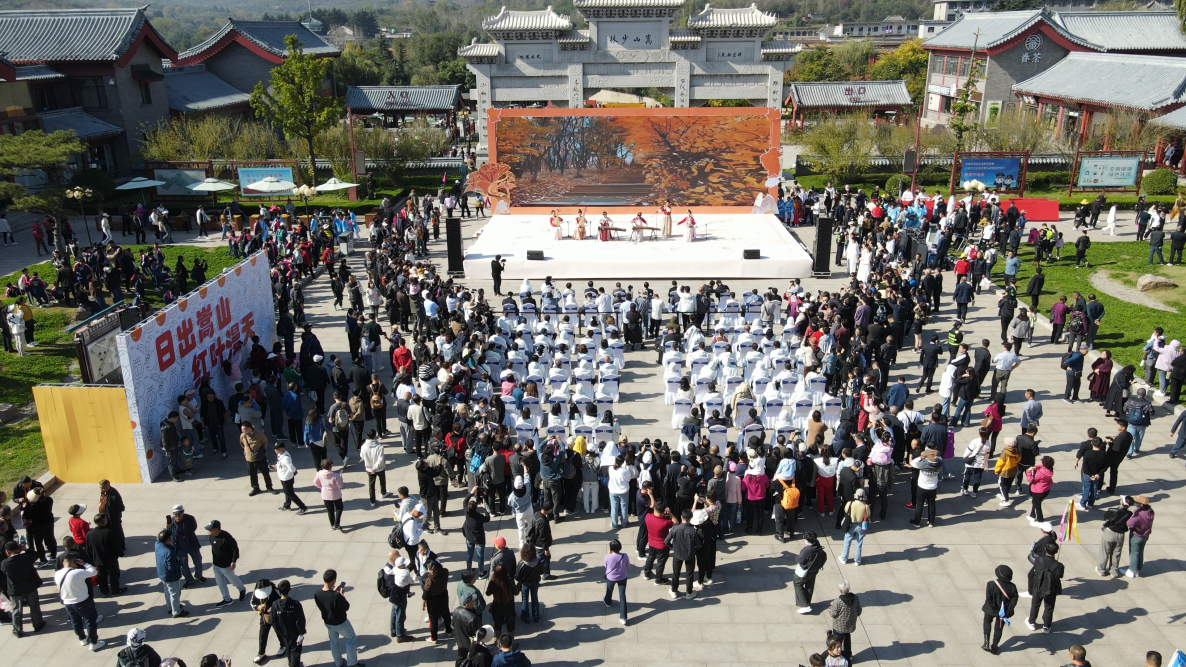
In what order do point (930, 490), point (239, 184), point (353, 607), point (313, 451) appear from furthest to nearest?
point (239, 184)
point (313, 451)
point (930, 490)
point (353, 607)

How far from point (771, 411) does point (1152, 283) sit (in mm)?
13939

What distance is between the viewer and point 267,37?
50.6m

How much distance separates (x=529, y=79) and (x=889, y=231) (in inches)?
1045

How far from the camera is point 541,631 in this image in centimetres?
946

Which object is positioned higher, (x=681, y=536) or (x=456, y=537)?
(x=681, y=536)

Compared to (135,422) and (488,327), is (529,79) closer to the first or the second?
(488,327)

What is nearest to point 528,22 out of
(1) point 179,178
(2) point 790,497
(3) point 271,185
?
(3) point 271,185

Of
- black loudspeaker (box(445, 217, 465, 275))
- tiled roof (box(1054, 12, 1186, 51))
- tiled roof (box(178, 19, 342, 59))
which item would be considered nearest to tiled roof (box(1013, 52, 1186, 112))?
tiled roof (box(1054, 12, 1186, 51))

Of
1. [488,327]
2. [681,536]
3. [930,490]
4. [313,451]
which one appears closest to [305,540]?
[313,451]

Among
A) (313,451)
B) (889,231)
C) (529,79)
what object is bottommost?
(313,451)

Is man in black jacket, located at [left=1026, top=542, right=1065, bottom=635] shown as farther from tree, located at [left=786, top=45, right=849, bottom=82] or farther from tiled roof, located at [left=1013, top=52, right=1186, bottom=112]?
tree, located at [left=786, top=45, right=849, bottom=82]

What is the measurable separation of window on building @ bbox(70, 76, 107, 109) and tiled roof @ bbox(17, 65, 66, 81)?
0.92 meters

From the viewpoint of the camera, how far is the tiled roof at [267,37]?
157 ft

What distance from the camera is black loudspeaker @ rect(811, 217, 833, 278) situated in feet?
77.7
